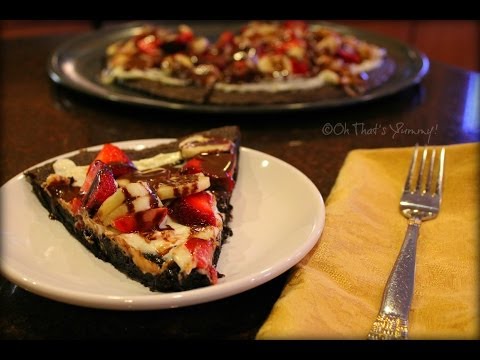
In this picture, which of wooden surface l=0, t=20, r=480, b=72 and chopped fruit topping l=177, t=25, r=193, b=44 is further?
wooden surface l=0, t=20, r=480, b=72

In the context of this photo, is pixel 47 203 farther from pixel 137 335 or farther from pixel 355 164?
pixel 355 164

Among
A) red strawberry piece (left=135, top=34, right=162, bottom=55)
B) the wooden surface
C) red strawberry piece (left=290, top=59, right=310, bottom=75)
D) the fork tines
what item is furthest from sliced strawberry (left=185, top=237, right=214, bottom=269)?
the wooden surface

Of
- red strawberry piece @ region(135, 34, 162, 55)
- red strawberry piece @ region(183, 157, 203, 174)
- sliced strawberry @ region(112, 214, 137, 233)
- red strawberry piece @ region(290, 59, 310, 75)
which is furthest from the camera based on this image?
red strawberry piece @ region(135, 34, 162, 55)

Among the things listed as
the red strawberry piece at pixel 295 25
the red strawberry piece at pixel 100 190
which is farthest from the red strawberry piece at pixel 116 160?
the red strawberry piece at pixel 295 25

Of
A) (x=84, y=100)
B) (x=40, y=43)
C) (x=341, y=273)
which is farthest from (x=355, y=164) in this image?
(x=40, y=43)

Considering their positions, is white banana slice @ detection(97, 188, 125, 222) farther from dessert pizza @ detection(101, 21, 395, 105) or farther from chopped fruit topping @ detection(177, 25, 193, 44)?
chopped fruit topping @ detection(177, 25, 193, 44)

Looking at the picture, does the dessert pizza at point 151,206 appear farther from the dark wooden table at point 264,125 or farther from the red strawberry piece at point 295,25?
the red strawberry piece at point 295,25

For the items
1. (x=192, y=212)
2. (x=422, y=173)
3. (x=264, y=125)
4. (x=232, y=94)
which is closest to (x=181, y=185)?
(x=192, y=212)
